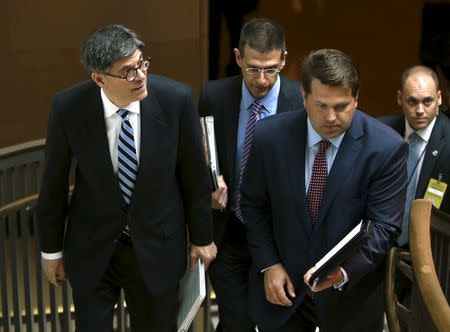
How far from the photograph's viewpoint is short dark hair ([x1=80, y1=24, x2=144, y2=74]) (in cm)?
306

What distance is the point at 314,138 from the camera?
3.16 metres

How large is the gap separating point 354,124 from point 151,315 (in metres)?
1.18

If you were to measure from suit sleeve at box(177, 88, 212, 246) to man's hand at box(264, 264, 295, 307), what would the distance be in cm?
36

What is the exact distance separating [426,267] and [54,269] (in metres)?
1.61

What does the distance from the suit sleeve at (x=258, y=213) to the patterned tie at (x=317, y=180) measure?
8.7 inches

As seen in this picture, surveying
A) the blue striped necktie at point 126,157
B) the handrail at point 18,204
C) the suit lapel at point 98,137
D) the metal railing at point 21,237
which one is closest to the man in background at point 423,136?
the metal railing at point 21,237

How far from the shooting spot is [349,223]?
3.11 metres

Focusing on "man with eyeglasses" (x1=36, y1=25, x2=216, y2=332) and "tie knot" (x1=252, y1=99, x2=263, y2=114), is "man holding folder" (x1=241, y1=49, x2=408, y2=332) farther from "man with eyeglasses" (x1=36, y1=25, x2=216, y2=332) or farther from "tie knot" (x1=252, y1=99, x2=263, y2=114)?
"tie knot" (x1=252, y1=99, x2=263, y2=114)

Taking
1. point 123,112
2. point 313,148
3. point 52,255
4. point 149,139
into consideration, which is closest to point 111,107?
point 123,112

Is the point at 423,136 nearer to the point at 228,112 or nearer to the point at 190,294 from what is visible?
the point at 228,112

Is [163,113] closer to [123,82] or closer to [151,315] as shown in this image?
[123,82]

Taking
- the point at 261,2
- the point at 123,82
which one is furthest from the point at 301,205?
the point at 261,2

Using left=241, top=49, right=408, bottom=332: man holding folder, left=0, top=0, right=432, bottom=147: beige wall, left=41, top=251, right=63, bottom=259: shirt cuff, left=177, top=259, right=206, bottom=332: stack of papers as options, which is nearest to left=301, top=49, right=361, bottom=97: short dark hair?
left=241, top=49, right=408, bottom=332: man holding folder

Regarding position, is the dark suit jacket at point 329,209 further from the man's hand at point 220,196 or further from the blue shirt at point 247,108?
the blue shirt at point 247,108
